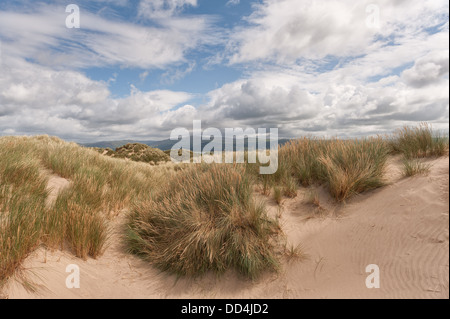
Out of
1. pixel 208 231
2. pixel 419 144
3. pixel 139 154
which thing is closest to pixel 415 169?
pixel 419 144

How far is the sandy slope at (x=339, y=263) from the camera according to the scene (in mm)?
3311

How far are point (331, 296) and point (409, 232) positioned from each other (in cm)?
179

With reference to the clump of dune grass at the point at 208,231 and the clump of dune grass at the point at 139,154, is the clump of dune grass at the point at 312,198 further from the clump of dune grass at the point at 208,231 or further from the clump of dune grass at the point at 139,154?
the clump of dune grass at the point at 139,154

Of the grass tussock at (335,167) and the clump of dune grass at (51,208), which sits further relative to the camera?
the grass tussock at (335,167)

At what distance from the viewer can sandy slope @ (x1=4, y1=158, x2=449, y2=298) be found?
10.9 feet

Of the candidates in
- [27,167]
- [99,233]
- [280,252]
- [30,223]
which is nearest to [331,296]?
[280,252]

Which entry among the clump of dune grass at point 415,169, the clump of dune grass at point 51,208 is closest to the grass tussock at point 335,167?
the clump of dune grass at point 415,169

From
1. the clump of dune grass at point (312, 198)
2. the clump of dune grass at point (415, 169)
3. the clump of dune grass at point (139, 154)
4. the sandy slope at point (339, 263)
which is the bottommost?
the sandy slope at point (339, 263)

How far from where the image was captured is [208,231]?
177 inches

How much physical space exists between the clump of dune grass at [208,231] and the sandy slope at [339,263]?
26 centimetres

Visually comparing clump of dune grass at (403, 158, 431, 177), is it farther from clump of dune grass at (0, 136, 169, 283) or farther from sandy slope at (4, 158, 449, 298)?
clump of dune grass at (0, 136, 169, 283)

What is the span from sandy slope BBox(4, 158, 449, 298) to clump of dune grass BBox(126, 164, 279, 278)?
26 cm

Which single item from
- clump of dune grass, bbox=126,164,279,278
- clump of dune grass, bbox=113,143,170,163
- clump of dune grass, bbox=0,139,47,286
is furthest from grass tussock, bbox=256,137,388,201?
clump of dune grass, bbox=113,143,170,163
